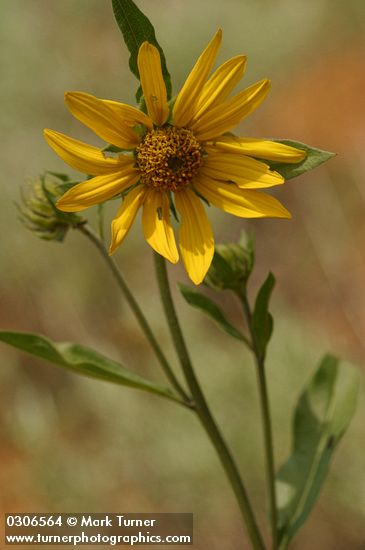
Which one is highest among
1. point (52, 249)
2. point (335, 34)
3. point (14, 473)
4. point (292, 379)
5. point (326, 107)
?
point (335, 34)

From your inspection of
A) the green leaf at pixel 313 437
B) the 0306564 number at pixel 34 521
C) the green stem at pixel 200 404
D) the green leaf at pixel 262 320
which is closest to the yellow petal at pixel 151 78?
the green stem at pixel 200 404

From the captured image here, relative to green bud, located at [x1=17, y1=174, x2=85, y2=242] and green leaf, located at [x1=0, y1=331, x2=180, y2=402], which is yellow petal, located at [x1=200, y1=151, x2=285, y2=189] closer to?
green bud, located at [x1=17, y1=174, x2=85, y2=242]

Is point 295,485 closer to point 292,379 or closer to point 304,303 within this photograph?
point 292,379

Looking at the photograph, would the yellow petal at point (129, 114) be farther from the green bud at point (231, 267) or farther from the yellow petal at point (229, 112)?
the green bud at point (231, 267)

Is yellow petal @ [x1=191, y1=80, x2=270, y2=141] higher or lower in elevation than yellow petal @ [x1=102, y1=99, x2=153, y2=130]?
higher

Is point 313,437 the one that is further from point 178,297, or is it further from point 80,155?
point 178,297

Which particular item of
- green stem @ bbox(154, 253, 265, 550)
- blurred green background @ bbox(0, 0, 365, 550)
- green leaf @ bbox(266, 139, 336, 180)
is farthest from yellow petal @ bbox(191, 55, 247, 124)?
blurred green background @ bbox(0, 0, 365, 550)

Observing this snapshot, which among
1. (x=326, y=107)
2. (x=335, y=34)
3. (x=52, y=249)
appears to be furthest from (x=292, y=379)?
(x=335, y=34)
